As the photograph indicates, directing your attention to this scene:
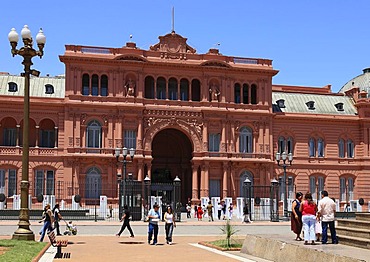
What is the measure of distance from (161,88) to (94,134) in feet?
26.6

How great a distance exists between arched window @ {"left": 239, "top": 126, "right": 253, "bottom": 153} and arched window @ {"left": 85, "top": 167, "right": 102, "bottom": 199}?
1448 cm

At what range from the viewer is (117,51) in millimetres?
58000

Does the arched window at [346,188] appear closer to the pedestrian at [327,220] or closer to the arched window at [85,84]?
the arched window at [85,84]

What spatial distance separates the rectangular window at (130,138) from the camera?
57.3 m

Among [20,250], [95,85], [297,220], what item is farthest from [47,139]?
[297,220]

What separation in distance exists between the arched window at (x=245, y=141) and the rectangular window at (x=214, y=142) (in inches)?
96.9

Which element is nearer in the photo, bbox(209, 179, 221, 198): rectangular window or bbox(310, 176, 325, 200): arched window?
bbox(209, 179, 221, 198): rectangular window

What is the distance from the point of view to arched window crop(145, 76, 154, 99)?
59.4 meters

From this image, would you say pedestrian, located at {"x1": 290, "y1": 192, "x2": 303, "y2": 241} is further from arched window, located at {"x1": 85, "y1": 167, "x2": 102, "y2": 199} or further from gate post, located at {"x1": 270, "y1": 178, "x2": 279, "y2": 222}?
arched window, located at {"x1": 85, "y1": 167, "x2": 102, "y2": 199}

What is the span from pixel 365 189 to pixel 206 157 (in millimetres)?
18295

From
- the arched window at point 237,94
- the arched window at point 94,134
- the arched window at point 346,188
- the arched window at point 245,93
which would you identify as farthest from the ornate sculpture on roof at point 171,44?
the arched window at point 346,188

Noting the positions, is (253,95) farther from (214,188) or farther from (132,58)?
(132,58)

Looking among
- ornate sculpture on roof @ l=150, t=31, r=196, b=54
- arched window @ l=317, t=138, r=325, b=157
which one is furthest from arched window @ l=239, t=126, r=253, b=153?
ornate sculpture on roof @ l=150, t=31, r=196, b=54

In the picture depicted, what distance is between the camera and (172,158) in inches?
2537
